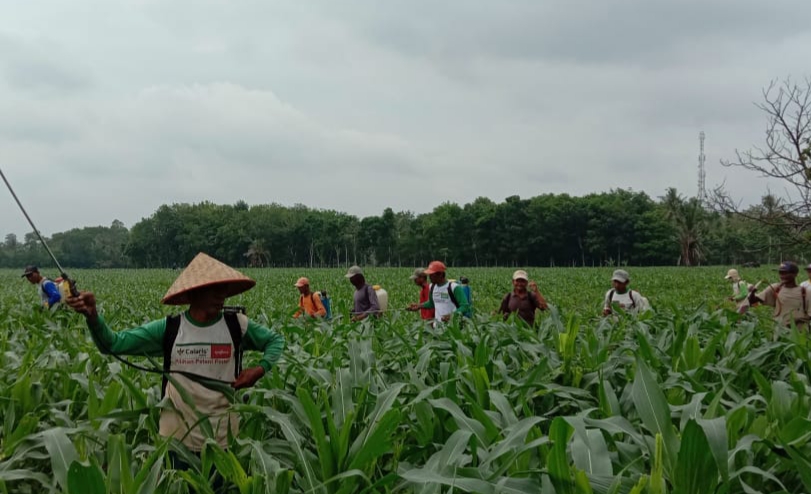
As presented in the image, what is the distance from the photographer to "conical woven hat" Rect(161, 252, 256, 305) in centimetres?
233

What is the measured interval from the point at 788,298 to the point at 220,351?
5812mm

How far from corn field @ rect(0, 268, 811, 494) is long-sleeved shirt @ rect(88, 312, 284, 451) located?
10 cm

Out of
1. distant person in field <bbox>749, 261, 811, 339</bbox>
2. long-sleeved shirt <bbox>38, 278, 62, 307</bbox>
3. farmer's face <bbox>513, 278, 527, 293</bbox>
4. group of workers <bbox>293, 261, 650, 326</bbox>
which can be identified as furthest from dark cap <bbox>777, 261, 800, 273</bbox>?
long-sleeved shirt <bbox>38, 278, 62, 307</bbox>

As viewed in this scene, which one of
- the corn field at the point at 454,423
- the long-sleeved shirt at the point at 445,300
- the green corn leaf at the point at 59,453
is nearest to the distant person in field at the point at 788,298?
the corn field at the point at 454,423

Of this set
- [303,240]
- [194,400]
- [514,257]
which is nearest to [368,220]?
[303,240]

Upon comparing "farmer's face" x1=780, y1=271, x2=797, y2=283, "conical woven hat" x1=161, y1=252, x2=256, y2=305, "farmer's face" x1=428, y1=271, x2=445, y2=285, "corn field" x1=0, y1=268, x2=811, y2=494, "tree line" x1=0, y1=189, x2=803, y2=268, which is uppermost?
"tree line" x1=0, y1=189, x2=803, y2=268

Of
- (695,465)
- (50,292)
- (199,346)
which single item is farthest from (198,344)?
(50,292)

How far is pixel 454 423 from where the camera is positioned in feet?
7.61

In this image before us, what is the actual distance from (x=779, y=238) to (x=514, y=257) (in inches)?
2789

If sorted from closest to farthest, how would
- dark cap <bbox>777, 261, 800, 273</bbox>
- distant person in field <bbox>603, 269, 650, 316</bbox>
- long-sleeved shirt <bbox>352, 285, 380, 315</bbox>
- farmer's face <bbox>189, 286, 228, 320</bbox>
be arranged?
farmer's face <bbox>189, 286, 228, 320</bbox>
dark cap <bbox>777, 261, 800, 273</bbox>
distant person in field <bbox>603, 269, 650, 316</bbox>
long-sleeved shirt <bbox>352, 285, 380, 315</bbox>

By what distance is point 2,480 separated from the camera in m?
1.78

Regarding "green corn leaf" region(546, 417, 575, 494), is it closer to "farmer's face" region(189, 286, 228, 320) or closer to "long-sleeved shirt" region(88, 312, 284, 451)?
"long-sleeved shirt" region(88, 312, 284, 451)

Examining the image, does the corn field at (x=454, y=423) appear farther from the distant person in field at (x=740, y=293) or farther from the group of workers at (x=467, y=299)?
the distant person in field at (x=740, y=293)

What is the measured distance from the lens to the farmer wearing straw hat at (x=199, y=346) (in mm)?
2307
